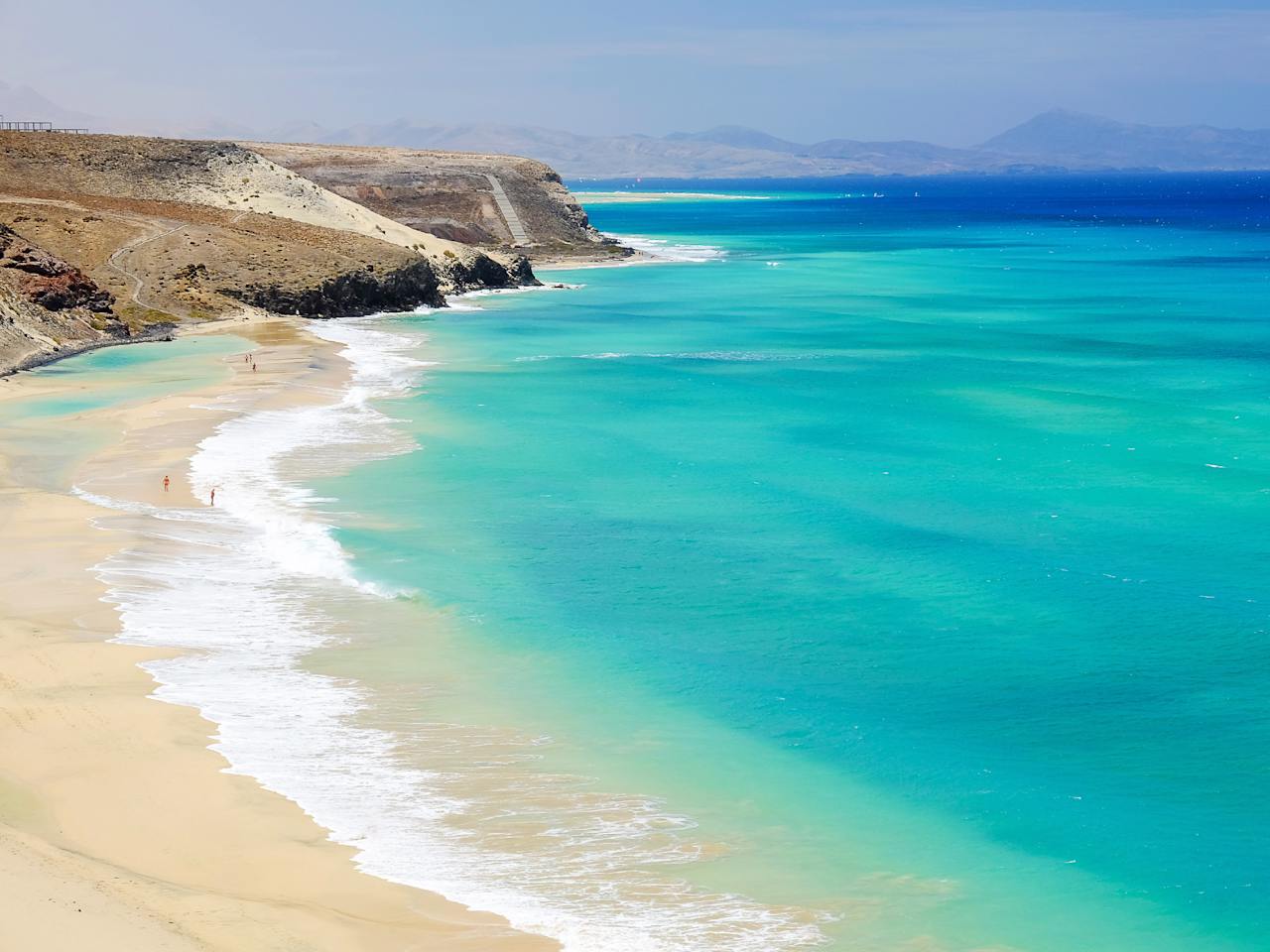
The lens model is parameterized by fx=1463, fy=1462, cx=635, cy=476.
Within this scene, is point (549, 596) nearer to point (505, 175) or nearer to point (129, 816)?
point (129, 816)

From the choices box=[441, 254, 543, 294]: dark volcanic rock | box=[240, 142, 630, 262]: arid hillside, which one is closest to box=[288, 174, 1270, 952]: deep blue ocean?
box=[441, 254, 543, 294]: dark volcanic rock

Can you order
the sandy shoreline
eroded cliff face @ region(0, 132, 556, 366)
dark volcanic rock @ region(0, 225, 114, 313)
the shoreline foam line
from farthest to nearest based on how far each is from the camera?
eroded cliff face @ region(0, 132, 556, 366), dark volcanic rock @ region(0, 225, 114, 313), the shoreline foam line, the sandy shoreline

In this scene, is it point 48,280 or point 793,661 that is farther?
point 48,280

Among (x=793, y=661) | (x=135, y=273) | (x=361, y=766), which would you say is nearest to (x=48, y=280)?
(x=135, y=273)

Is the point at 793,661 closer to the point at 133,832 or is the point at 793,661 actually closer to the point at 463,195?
the point at 133,832

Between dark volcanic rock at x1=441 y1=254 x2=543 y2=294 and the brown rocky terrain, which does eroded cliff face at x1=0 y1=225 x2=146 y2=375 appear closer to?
the brown rocky terrain

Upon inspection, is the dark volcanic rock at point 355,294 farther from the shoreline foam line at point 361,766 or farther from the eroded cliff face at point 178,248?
the shoreline foam line at point 361,766
